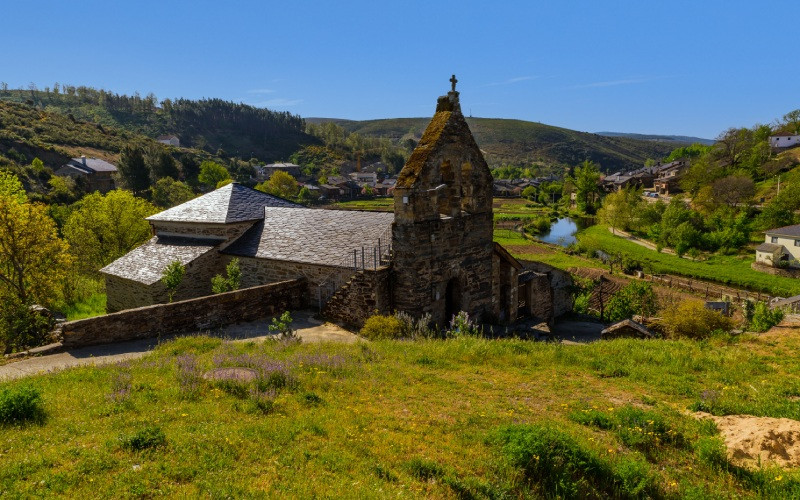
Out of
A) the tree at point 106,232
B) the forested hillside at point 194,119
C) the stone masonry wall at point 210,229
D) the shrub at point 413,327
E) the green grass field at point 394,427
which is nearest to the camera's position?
the green grass field at point 394,427

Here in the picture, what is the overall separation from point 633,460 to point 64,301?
2638 cm

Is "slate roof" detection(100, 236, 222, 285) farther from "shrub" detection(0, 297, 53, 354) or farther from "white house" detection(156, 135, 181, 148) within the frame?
"white house" detection(156, 135, 181, 148)

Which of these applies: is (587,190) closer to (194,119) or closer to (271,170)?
(271,170)

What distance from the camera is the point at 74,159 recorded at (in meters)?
78.8

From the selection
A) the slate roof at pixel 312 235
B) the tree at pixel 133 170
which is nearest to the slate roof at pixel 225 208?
the slate roof at pixel 312 235

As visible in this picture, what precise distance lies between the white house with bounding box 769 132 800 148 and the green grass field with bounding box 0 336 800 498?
4358 inches

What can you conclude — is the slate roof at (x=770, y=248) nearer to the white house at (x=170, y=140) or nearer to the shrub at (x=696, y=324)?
the shrub at (x=696, y=324)

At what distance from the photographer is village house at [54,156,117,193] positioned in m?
73.3

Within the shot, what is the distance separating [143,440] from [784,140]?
123678mm

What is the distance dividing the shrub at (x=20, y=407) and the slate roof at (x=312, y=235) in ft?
34.2

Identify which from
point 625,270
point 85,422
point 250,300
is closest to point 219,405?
point 85,422

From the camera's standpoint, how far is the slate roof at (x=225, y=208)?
2073 cm

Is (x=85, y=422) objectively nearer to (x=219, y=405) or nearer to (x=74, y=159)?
(x=219, y=405)

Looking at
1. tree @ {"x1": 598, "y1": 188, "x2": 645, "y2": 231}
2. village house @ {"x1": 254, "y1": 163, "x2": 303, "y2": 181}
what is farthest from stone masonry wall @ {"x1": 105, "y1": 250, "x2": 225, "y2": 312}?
village house @ {"x1": 254, "y1": 163, "x2": 303, "y2": 181}
